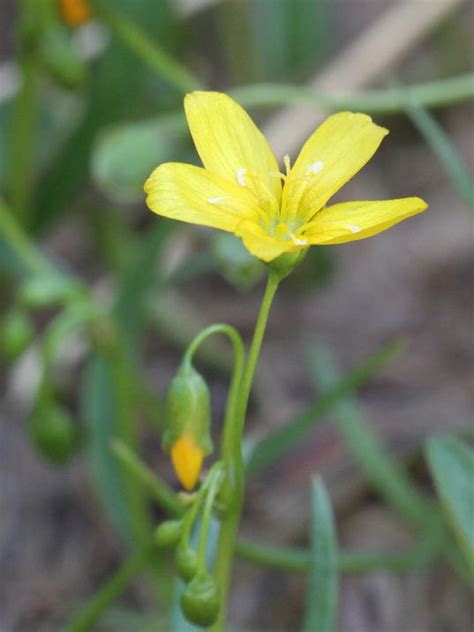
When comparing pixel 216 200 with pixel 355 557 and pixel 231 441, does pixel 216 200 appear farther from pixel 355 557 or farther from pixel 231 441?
pixel 355 557

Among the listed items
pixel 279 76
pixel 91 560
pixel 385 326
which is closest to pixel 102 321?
pixel 91 560

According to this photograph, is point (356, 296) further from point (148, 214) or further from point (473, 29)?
point (473, 29)

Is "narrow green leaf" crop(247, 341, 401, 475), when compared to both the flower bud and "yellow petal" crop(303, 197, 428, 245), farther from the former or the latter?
"yellow petal" crop(303, 197, 428, 245)

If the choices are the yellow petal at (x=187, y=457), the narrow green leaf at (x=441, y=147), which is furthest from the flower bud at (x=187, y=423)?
the narrow green leaf at (x=441, y=147)

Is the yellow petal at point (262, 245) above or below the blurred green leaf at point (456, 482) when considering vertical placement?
above

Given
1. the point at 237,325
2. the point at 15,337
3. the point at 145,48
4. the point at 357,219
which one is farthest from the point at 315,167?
the point at 237,325

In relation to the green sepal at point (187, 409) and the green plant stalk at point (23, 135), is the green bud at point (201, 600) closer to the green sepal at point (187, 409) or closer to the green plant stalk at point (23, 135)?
the green sepal at point (187, 409)
